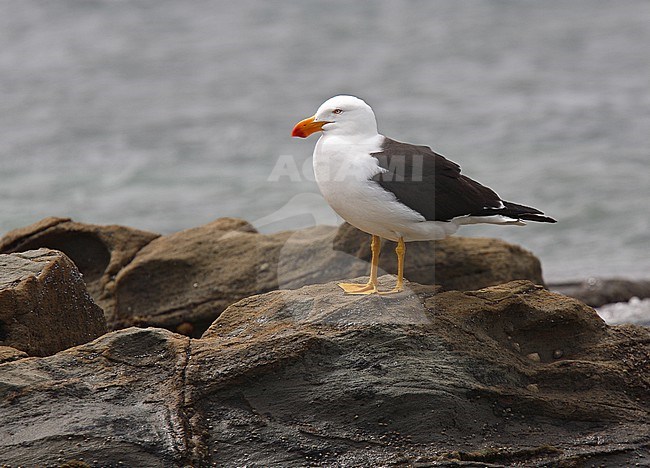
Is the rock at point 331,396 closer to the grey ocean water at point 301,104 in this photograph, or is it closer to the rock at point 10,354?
the rock at point 10,354

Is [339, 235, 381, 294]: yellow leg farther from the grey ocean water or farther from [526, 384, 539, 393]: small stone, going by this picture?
the grey ocean water

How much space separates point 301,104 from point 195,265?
1178cm

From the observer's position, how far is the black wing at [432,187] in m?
6.10

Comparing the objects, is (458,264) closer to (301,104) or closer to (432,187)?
(432,187)

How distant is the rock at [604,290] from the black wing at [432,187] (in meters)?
5.19

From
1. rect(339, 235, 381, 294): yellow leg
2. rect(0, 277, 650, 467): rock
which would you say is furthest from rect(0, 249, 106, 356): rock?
rect(339, 235, 381, 294): yellow leg

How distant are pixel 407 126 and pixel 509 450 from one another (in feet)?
46.8

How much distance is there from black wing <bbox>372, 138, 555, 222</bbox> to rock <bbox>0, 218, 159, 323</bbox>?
360 cm

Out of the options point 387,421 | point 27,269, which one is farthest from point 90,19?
point 387,421

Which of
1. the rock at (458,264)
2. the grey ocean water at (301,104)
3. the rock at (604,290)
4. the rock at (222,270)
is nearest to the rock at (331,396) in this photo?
the rock at (222,270)

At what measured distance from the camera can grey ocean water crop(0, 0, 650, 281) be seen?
15891 millimetres

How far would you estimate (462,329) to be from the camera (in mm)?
5906

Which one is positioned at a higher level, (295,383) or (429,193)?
(429,193)

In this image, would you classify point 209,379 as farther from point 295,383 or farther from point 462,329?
point 462,329
